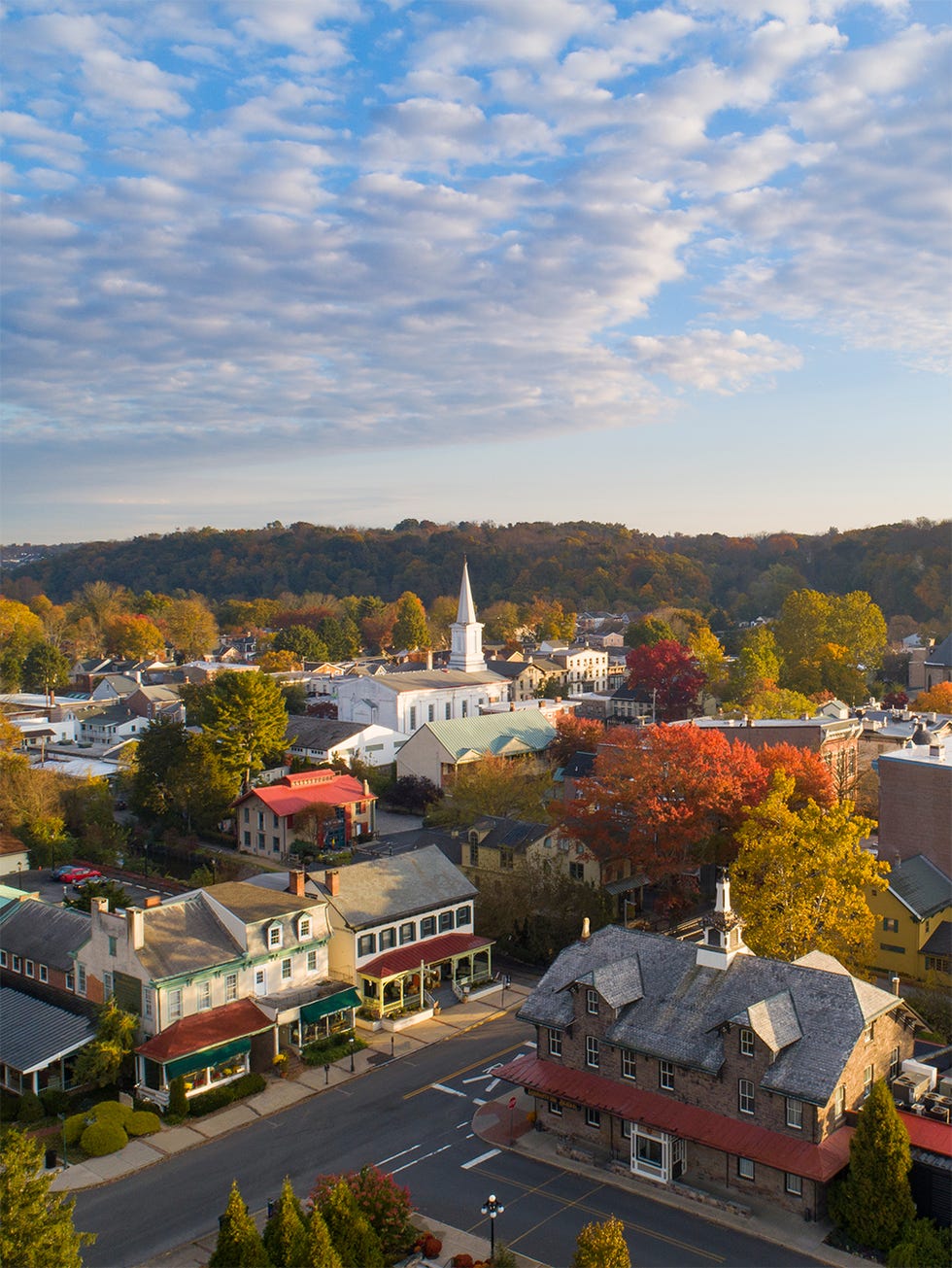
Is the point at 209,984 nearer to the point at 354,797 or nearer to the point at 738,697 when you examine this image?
the point at 354,797

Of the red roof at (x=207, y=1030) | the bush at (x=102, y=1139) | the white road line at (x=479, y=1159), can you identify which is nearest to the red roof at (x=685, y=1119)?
the white road line at (x=479, y=1159)

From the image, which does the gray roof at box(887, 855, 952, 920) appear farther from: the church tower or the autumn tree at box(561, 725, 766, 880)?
the church tower

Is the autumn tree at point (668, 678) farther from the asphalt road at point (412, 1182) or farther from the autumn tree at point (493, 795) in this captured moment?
the asphalt road at point (412, 1182)

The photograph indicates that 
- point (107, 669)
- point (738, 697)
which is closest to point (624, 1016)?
point (738, 697)

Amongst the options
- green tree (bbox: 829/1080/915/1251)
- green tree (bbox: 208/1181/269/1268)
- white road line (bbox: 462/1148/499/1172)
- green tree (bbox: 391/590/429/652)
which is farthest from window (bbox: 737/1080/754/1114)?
green tree (bbox: 391/590/429/652)

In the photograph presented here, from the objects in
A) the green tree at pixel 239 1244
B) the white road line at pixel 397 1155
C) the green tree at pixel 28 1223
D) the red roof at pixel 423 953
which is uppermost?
the green tree at pixel 28 1223

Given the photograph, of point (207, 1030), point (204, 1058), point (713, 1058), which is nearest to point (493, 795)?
point (207, 1030)
